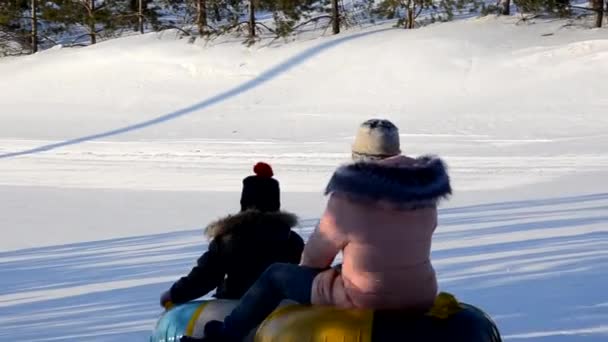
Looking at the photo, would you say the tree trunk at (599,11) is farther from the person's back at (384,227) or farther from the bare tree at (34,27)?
the person's back at (384,227)

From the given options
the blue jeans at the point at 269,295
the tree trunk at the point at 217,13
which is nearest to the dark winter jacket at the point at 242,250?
the blue jeans at the point at 269,295

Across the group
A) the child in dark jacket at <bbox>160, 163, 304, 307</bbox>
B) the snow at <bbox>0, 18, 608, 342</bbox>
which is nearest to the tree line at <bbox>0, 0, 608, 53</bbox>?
the snow at <bbox>0, 18, 608, 342</bbox>

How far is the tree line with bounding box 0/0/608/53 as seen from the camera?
30.0m

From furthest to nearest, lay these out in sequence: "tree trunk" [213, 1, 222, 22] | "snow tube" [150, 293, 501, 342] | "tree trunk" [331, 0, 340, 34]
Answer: "tree trunk" [213, 1, 222, 22] → "tree trunk" [331, 0, 340, 34] → "snow tube" [150, 293, 501, 342]

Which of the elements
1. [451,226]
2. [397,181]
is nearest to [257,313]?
[397,181]

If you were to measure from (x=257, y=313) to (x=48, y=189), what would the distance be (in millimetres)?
10696

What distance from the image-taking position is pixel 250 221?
5008 mm

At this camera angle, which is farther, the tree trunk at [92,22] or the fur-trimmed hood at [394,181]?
the tree trunk at [92,22]

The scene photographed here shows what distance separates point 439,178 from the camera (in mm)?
4230

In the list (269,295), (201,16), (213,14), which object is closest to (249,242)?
(269,295)

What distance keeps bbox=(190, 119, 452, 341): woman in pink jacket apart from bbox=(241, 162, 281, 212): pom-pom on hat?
0.71 meters

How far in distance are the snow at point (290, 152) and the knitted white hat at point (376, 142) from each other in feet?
7.51

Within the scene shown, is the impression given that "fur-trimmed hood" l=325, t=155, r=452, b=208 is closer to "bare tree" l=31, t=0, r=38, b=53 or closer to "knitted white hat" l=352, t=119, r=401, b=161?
"knitted white hat" l=352, t=119, r=401, b=161

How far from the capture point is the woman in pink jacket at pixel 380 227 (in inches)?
163
